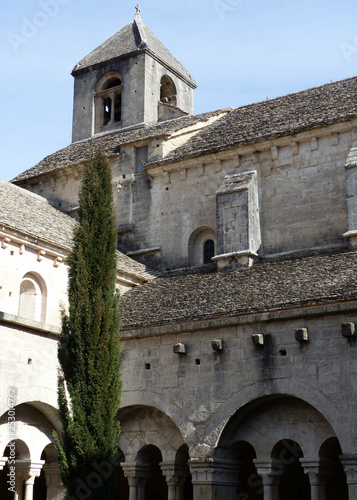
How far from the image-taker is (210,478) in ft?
55.8

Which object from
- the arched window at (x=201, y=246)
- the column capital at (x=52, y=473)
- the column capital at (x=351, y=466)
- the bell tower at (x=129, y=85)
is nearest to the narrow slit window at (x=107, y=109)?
the bell tower at (x=129, y=85)

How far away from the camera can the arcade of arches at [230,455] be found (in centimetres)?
1672

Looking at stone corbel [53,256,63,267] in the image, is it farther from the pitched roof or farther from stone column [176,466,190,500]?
stone column [176,466,190,500]

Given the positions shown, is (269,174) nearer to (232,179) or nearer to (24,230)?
(232,179)

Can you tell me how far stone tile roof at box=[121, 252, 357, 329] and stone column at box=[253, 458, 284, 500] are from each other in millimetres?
3382

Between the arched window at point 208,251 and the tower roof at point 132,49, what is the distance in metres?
9.51

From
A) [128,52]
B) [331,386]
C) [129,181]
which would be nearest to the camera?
[331,386]

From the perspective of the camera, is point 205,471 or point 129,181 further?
point 129,181

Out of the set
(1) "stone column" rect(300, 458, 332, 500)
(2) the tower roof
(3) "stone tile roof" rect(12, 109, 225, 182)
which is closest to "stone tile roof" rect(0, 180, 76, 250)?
(3) "stone tile roof" rect(12, 109, 225, 182)

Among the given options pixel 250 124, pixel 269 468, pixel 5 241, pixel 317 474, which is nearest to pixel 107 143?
pixel 250 124

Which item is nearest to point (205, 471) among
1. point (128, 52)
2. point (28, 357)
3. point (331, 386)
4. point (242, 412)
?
point (242, 412)

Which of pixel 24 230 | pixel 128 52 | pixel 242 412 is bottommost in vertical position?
pixel 242 412

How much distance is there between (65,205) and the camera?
27.0 meters

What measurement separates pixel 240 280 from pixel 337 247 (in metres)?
3.11
